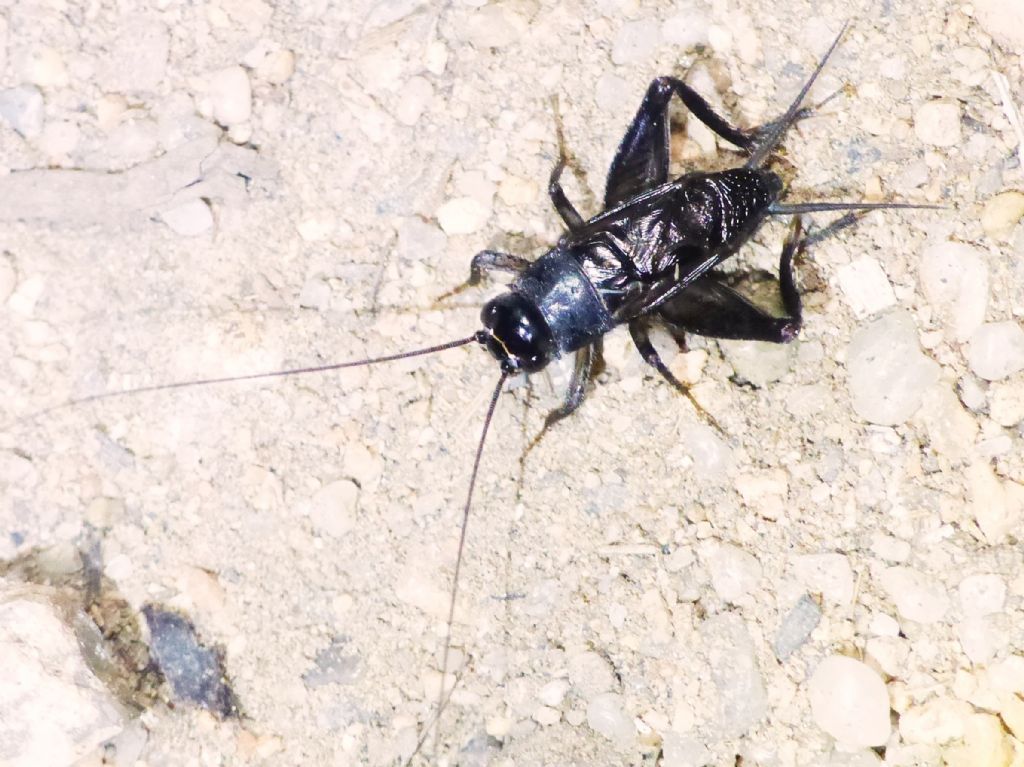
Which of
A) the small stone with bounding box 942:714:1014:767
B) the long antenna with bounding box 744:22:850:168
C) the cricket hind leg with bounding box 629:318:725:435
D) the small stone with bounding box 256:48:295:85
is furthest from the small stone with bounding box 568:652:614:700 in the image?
the small stone with bounding box 256:48:295:85

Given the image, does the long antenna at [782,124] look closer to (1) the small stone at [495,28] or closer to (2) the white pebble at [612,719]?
(1) the small stone at [495,28]

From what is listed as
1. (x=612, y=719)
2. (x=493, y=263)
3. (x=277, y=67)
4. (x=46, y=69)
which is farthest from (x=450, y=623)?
(x=46, y=69)

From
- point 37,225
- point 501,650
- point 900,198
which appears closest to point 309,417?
point 501,650

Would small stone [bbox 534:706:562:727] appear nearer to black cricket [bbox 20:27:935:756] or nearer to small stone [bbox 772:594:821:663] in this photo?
black cricket [bbox 20:27:935:756]

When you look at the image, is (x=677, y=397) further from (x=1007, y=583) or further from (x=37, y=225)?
(x=37, y=225)

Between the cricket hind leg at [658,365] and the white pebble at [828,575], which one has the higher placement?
the cricket hind leg at [658,365]

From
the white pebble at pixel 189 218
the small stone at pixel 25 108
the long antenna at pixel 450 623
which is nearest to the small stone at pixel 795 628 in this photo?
the long antenna at pixel 450 623
